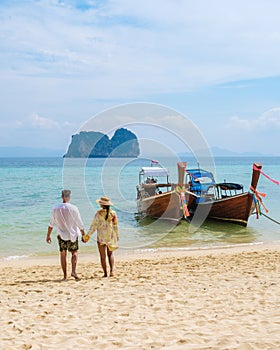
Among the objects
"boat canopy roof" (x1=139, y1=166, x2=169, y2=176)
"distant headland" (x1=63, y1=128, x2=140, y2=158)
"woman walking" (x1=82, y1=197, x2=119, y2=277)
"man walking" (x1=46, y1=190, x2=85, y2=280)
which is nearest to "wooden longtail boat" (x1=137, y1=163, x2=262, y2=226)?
"boat canopy roof" (x1=139, y1=166, x2=169, y2=176)

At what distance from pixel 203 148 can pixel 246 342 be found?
11596 millimetres

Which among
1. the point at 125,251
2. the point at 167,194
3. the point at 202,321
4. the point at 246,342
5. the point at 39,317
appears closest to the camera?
the point at 246,342

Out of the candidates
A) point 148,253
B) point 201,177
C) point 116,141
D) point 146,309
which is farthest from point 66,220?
point 116,141

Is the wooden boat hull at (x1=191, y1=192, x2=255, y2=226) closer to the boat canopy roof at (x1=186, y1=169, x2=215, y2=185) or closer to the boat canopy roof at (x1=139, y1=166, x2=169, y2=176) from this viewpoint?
the boat canopy roof at (x1=186, y1=169, x2=215, y2=185)

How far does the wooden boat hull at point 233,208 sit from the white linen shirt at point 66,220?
1153 centimetres

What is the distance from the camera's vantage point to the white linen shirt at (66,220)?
23.4 ft

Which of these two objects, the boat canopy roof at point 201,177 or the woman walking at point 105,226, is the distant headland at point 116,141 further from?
the woman walking at point 105,226

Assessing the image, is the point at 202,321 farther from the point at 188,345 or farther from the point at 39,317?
the point at 39,317

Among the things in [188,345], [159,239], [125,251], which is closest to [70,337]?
[188,345]

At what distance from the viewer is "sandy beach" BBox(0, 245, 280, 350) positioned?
4.28 m

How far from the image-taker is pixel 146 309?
5426 millimetres

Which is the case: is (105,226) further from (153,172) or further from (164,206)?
(153,172)

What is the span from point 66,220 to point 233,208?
12046mm

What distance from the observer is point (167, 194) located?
17.5 metres
